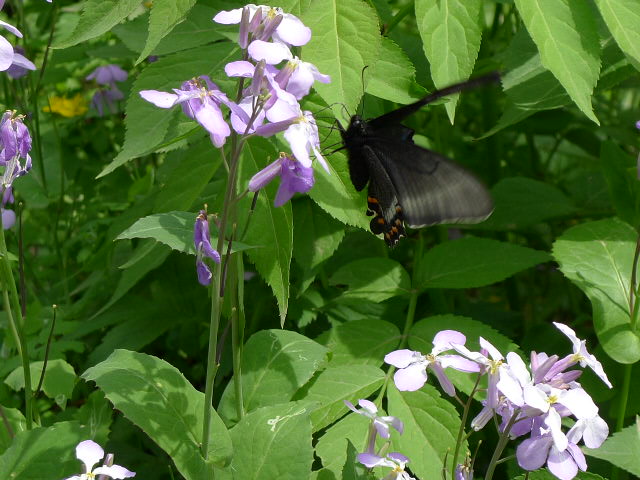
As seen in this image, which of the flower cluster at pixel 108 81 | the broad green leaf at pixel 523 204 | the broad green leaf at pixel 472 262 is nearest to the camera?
the broad green leaf at pixel 472 262

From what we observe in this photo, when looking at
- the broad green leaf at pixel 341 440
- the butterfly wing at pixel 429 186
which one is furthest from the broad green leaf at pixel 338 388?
the butterfly wing at pixel 429 186

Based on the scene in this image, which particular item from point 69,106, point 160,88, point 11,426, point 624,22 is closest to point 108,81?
point 69,106

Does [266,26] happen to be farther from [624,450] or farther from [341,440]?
[624,450]

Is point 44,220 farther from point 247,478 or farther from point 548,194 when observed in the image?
point 247,478

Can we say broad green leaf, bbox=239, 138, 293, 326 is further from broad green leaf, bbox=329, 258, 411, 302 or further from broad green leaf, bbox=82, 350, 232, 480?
broad green leaf, bbox=329, 258, 411, 302

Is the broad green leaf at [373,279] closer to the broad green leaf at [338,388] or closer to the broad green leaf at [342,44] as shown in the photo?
the broad green leaf at [338,388]

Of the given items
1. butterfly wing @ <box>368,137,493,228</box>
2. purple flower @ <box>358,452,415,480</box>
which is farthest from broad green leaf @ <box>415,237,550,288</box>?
purple flower @ <box>358,452,415,480</box>

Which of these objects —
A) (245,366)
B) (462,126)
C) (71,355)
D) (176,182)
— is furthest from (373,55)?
(462,126)
